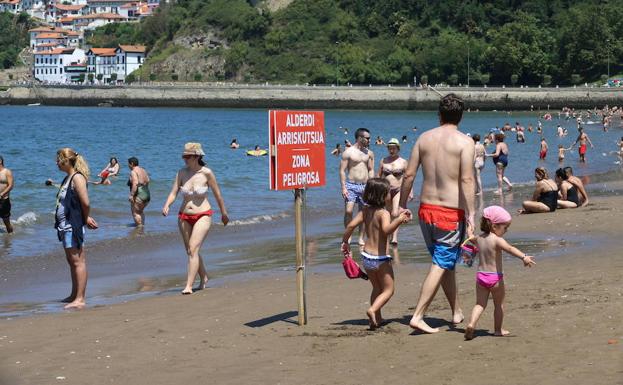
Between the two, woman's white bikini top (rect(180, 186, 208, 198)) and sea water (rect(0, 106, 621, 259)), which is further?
sea water (rect(0, 106, 621, 259))

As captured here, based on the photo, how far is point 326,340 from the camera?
848cm

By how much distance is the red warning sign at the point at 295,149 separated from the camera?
8.87 m

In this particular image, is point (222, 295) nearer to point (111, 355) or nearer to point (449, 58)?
point (111, 355)

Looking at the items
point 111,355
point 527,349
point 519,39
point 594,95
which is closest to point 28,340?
point 111,355

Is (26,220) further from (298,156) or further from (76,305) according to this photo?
(298,156)

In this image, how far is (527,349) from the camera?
774 centimetres

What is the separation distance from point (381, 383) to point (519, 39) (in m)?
127

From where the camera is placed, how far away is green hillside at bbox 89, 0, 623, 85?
12738cm

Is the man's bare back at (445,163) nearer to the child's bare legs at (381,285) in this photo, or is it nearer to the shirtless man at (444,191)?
the shirtless man at (444,191)

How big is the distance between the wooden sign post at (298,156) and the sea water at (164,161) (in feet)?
27.3

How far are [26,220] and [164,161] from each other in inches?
1068

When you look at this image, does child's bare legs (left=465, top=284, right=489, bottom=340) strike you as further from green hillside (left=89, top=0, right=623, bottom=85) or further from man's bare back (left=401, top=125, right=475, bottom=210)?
green hillside (left=89, top=0, right=623, bottom=85)

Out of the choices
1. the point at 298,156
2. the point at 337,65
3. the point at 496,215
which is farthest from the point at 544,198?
the point at 337,65

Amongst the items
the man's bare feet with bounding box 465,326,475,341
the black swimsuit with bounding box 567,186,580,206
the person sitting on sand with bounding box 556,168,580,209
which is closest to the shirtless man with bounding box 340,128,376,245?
the person sitting on sand with bounding box 556,168,580,209
